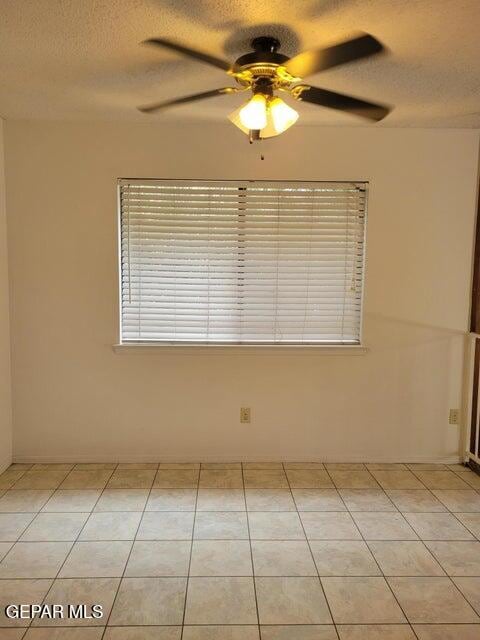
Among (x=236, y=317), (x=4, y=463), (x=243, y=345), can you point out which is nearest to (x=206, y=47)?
(x=236, y=317)

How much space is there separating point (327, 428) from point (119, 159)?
2.46 m

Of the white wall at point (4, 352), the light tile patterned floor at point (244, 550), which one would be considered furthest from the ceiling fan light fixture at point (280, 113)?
the white wall at point (4, 352)

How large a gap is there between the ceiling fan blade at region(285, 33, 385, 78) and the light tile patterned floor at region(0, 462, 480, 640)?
2.15 metres

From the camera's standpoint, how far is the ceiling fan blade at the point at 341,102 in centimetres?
174

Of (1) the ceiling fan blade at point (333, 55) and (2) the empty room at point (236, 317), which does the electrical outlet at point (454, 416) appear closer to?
(2) the empty room at point (236, 317)

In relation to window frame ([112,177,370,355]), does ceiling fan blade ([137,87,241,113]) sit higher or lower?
higher

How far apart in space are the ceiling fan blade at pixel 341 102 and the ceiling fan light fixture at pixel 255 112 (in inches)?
5.7

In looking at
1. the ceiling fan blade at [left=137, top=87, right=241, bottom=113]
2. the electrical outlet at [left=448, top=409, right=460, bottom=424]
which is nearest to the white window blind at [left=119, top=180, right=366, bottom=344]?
the electrical outlet at [left=448, top=409, right=460, bottom=424]

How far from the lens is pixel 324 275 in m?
3.19

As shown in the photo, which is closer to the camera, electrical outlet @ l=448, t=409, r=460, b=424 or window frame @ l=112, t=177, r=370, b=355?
window frame @ l=112, t=177, r=370, b=355

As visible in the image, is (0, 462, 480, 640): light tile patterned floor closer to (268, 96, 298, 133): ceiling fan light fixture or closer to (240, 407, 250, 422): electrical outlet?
(240, 407, 250, 422): electrical outlet

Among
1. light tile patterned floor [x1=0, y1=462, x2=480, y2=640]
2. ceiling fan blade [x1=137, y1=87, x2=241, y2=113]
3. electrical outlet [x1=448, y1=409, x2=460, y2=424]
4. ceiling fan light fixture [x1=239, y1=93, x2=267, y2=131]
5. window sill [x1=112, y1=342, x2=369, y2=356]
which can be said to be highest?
ceiling fan blade [x1=137, y1=87, x2=241, y2=113]

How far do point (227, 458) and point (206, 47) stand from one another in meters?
2.62

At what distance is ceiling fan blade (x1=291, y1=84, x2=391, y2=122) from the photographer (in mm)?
1741
